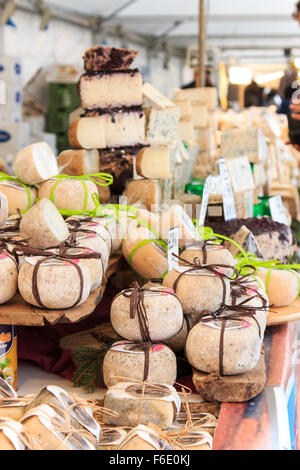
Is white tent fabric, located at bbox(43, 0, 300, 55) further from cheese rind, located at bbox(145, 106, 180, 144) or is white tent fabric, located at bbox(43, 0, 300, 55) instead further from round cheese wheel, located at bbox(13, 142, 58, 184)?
round cheese wheel, located at bbox(13, 142, 58, 184)

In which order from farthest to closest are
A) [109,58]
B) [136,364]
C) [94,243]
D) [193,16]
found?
[193,16] < [109,58] < [94,243] < [136,364]

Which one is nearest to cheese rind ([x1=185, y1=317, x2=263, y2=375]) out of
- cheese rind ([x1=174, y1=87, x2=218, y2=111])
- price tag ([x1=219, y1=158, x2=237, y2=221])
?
price tag ([x1=219, y1=158, x2=237, y2=221])

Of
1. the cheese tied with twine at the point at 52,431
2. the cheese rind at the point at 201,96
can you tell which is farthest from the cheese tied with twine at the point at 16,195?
the cheese rind at the point at 201,96

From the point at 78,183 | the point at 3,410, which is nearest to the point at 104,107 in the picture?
the point at 78,183

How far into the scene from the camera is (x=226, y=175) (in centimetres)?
233

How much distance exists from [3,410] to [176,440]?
32 cm

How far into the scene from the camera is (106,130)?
2.17m

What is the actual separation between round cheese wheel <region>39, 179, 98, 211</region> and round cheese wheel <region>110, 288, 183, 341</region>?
513 mm

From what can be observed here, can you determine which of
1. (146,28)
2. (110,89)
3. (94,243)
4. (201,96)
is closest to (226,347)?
(94,243)

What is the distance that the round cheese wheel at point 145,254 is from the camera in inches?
64.6

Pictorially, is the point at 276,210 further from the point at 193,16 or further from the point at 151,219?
the point at 193,16

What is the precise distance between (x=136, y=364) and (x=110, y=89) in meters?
1.23

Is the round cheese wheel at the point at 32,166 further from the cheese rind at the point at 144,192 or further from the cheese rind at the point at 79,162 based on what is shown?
the cheese rind at the point at 144,192
